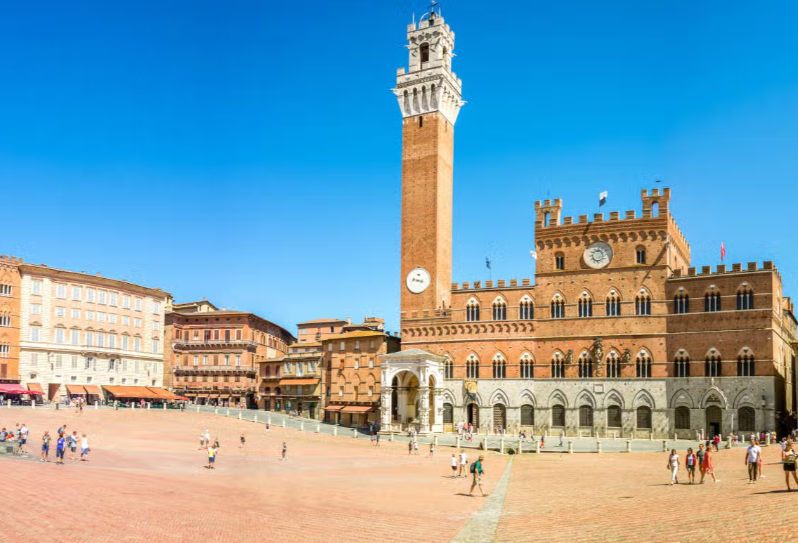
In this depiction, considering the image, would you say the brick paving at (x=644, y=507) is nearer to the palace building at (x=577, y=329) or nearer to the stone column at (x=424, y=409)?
the palace building at (x=577, y=329)

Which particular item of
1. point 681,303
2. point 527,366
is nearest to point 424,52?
point 527,366

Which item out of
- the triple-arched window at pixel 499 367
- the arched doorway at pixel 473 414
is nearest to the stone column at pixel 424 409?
the arched doorway at pixel 473 414

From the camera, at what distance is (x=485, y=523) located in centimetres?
2625

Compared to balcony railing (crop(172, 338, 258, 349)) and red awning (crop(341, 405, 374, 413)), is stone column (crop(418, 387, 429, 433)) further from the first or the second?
balcony railing (crop(172, 338, 258, 349))

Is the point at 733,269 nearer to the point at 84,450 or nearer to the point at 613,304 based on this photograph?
the point at 613,304

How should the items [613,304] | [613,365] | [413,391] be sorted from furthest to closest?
[413,391], [613,304], [613,365]

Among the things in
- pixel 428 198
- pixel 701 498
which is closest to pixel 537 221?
pixel 428 198

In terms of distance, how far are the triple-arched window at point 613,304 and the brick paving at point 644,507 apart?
83.0 ft

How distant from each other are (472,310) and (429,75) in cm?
2415

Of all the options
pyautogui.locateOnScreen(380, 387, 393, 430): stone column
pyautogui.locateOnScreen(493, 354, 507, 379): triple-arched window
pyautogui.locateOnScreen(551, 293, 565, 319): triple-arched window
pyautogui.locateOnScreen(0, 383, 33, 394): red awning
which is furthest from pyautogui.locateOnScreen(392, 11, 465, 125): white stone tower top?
pyautogui.locateOnScreen(0, 383, 33, 394): red awning

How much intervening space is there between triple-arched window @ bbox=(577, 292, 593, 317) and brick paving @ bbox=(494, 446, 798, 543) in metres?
26.6

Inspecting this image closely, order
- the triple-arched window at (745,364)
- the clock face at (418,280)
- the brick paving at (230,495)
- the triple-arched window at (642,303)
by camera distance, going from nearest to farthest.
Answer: the brick paving at (230,495) → the triple-arched window at (745,364) → the triple-arched window at (642,303) → the clock face at (418,280)

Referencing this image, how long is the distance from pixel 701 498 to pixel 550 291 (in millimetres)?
41951

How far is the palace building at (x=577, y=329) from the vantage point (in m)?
62.0
